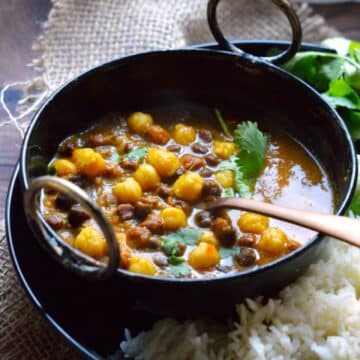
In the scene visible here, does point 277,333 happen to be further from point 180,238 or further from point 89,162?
point 89,162

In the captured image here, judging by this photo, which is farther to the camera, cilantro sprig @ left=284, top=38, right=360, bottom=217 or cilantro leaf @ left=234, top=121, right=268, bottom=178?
cilantro sprig @ left=284, top=38, right=360, bottom=217

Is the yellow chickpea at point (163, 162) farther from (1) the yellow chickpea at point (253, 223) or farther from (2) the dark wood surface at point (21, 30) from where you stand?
(2) the dark wood surface at point (21, 30)

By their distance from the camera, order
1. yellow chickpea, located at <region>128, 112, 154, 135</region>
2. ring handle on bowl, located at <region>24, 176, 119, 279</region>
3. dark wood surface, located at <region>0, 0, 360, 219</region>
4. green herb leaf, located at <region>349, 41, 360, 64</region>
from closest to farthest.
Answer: ring handle on bowl, located at <region>24, 176, 119, 279</region>
yellow chickpea, located at <region>128, 112, 154, 135</region>
green herb leaf, located at <region>349, 41, 360, 64</region>
dark wood surface, located at <region>0, 0, 360, 219</region>

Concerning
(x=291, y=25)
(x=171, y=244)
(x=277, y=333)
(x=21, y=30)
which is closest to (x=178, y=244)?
(x=171, y=244)

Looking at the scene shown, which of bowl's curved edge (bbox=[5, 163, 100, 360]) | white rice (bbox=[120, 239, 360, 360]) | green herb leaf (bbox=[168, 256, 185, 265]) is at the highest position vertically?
green herb leaf (bbox=[168, 256, 185, 265])

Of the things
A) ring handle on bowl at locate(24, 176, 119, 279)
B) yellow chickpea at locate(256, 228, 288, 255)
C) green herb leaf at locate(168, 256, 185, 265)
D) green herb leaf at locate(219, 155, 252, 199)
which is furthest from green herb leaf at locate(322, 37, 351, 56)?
ring handle on bowl at locate(24, 176, 119, 279)

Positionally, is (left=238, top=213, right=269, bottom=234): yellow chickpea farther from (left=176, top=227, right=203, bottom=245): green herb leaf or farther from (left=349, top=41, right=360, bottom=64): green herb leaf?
(left=349, top=41, right=360, bottom=64): green herb leaf
